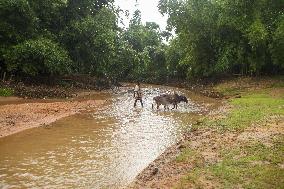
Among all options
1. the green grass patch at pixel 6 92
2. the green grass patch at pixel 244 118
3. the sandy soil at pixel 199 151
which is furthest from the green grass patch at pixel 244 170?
the green grass patch at pixel 6 92

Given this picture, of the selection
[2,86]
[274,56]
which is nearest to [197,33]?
[274,56]

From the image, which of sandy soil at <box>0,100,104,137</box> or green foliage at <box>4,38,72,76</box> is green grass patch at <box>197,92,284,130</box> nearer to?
sandy soil at <box>0,100,104,137</box>

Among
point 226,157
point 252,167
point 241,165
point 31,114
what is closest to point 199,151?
point 226,157

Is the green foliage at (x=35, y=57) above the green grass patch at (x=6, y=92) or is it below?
above

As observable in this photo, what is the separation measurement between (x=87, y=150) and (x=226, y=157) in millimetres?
4875

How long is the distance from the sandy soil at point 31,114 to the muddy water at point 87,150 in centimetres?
69

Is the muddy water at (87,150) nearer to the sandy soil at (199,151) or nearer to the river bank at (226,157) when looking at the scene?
the sandy soil at (199,151)

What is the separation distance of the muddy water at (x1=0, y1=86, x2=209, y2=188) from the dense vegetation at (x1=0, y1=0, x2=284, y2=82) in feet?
40.7

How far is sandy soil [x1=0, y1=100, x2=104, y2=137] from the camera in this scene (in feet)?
55.8

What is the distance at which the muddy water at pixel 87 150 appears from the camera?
10211 mm

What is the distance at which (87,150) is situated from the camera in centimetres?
1346

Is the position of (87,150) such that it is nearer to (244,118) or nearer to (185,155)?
(185,155)

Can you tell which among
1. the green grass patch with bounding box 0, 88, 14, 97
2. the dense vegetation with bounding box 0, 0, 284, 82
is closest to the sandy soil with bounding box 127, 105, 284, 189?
the green grass patch with bounding box 0, 88, 14, 97

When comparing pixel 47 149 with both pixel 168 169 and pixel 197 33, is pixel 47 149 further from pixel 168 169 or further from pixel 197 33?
pixel 197 33
